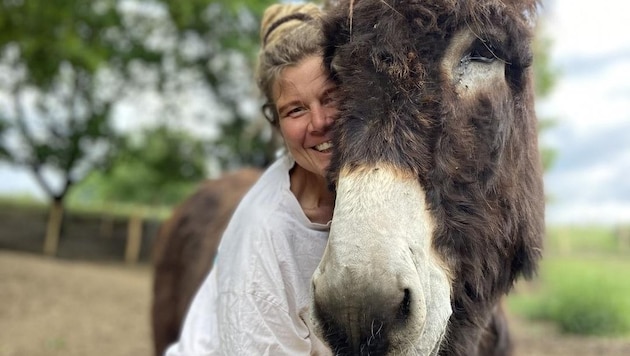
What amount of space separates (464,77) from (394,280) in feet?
2.30

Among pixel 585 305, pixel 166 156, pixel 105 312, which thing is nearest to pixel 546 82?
pixel 585 305

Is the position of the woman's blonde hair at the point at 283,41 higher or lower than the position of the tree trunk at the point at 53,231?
higher

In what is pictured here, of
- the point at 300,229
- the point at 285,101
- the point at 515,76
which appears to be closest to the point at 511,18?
the point at 515,76

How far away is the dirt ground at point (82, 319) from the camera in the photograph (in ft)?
24.2

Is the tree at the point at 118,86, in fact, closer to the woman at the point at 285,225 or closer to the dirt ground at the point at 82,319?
the dirt ground at the point at 82,319

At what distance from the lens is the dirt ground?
24.2 ft

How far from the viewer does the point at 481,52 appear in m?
1.82

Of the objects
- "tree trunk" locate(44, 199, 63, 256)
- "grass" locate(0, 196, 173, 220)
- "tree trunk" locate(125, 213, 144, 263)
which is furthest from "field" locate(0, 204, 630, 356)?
"grass" locate(0, 196, 173, 220)

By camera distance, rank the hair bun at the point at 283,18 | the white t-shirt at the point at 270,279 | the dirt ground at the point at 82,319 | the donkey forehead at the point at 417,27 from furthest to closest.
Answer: the dirt ground at the point at 82,319 < the hair bun at the point at 283,18 < the white t-shirt at the point at 270,279 < the donkey forehead at the point at 417,27

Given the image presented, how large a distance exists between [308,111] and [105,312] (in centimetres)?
853

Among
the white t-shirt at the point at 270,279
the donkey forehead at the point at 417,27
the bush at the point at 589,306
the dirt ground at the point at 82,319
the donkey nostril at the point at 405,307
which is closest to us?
the donkey nostril at the point at 405,307

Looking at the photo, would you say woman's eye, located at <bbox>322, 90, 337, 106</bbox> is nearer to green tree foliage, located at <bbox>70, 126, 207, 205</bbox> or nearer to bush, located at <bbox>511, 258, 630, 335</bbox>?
bush, located at <bbox>511, 258, 630, 335</bbox>

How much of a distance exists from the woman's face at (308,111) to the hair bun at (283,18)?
0.21 m

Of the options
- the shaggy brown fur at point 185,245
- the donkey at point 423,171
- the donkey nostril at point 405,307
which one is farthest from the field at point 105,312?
the donkey nostril at point 405,307
